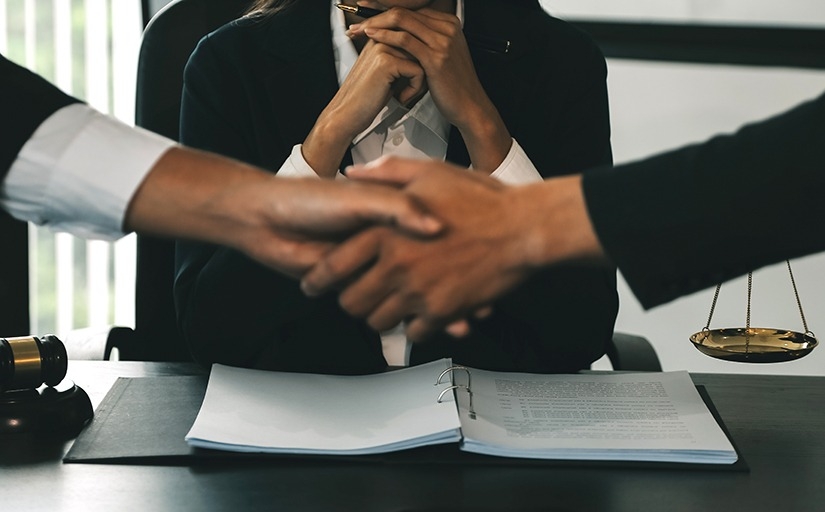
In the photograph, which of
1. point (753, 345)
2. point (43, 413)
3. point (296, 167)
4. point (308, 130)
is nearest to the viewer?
point (43, 413)

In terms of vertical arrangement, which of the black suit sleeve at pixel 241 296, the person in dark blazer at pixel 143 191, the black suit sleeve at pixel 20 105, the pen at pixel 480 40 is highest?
the pen at pixel 480 40

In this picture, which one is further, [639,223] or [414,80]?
[414,80]

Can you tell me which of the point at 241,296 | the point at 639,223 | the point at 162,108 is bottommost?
the point at 241,296

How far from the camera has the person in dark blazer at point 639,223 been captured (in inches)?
45.6

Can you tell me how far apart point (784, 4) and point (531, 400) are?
2.30 m

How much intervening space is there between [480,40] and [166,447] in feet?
3.01

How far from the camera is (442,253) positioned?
4.11ft

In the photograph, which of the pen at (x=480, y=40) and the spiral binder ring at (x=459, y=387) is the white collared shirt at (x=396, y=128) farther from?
the spiral binder ring at (x=459, y=387)

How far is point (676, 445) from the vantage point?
45.7 inches

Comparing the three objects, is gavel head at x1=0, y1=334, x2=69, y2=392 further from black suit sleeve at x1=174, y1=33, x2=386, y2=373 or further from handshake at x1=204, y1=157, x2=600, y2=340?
black suit sleeve at x1=174, y1=33, x2=386, y2=373

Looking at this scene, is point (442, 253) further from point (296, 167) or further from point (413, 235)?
point (296, 167)

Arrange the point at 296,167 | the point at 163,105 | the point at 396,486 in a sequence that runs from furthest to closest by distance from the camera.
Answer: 1. the point at 163,105
2. the point at 296,167
3. the point at 396,486

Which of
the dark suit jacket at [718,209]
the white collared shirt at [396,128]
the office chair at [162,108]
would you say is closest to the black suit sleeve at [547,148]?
the white collared shirt at [396,128]

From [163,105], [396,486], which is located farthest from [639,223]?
[163,105]
